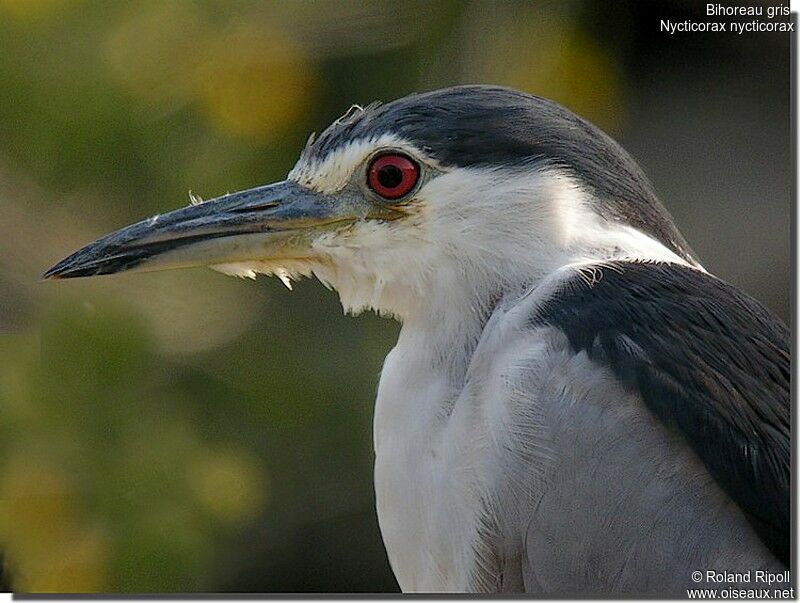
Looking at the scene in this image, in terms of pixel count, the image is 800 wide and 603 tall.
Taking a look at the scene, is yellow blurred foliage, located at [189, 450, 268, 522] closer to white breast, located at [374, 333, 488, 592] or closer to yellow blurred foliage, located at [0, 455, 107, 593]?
yellow blurred foliage, located at [0, 455, 107, 593]

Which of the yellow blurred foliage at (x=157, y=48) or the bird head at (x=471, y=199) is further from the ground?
the yellow blurred foliage at (x=157, y=48)

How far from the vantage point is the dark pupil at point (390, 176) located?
1.48 meters

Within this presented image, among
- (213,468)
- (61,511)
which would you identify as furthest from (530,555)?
(61,511)

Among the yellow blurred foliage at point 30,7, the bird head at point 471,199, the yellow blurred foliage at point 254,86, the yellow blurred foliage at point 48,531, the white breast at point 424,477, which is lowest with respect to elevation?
the yellow blurred foliage at point 48,531

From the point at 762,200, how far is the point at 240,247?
89 centimetres

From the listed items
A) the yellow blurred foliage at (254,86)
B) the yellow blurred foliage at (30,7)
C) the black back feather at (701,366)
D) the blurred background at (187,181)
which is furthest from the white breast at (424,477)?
the yellow blurred foliage at (30,7)

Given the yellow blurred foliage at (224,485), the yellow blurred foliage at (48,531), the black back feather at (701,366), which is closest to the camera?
the black back feather at (701,366)

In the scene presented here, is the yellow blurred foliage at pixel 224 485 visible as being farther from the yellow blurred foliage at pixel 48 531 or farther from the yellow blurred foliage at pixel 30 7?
the yellow blurred foliage at pixel 30 7

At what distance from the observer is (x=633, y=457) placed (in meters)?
1.34

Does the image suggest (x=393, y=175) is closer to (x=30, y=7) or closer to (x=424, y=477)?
(x=424, y=477)

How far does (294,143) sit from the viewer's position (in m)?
2.34

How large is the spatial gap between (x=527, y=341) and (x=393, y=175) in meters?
0.27

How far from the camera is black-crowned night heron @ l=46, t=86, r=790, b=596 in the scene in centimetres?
133

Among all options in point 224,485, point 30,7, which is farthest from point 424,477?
point 30,7
